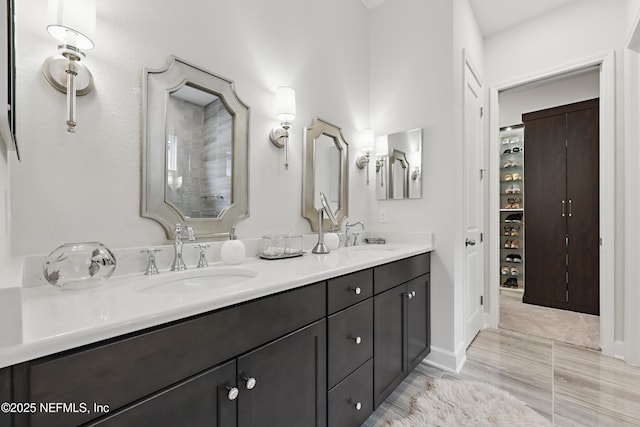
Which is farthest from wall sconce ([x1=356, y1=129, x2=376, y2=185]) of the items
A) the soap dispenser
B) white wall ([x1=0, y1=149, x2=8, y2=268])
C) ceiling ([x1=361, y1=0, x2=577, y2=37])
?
white wall ([x1=0, y1=149, x2=8, y2=268])

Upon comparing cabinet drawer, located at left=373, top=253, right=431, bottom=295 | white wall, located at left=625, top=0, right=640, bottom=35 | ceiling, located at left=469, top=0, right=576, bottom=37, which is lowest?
cabinet drawer, located at left=373, top=253, right=431, bottom=295

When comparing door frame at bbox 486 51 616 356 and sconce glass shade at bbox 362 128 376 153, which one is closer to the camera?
door frame at bbox 486 51 616 356

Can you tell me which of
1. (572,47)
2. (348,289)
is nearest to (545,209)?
(572,47)

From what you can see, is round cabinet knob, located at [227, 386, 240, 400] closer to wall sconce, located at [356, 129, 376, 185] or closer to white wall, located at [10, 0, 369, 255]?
white wall, located at [10, 0, 369, 255]

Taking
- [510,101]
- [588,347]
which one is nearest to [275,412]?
[588,347]

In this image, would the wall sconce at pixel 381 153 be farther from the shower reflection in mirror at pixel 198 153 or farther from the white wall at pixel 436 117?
the shower reflection in mirror at pixel 198 153

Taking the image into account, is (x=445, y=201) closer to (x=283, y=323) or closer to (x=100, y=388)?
(x=283, y=323)

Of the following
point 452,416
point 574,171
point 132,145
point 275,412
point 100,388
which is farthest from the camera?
point 574,171

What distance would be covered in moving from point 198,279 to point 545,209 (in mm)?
3941

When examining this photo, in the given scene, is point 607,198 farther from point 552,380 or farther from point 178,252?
point 178,252

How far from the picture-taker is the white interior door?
2.34 meters

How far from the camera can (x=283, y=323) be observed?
3.29 ft

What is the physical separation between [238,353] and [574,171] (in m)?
4.02

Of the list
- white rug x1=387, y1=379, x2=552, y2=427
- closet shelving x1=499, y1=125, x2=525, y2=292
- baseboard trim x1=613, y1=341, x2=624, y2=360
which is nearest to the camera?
white rug x1=387, y1=379, x2=552, y2=427
